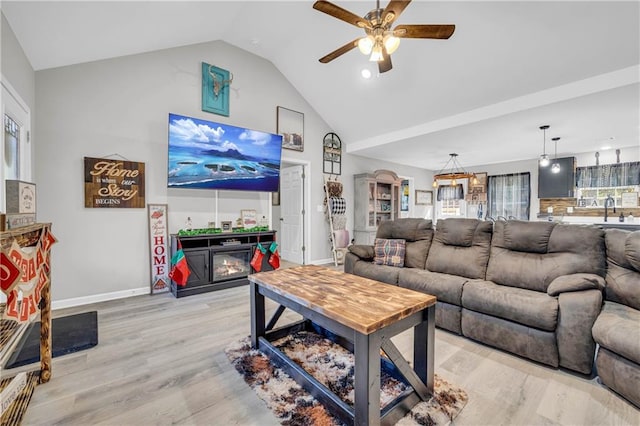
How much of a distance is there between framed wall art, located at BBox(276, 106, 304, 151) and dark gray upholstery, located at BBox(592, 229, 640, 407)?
4464 mm

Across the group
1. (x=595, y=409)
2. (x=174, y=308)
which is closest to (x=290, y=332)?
(x=174, y=308)

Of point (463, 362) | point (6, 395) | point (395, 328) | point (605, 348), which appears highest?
point (395, 328)

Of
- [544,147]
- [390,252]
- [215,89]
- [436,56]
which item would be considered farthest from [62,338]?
[544,147]

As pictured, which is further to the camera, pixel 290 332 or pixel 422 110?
pixel 422 110

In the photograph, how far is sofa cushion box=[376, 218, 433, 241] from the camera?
3.49 meters

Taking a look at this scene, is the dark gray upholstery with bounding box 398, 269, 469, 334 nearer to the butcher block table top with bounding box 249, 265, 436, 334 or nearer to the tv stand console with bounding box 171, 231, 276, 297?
the butcher block table top with bounding box 249, 265, 436, 334

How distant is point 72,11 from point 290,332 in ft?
11.3

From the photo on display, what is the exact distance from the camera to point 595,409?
5.32 feet

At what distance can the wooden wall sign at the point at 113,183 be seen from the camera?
3.38 m

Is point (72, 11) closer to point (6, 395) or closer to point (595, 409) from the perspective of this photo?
point (6, 395)

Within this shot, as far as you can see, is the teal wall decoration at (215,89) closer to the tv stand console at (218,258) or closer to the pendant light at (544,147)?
the tv stand console at (218,258)

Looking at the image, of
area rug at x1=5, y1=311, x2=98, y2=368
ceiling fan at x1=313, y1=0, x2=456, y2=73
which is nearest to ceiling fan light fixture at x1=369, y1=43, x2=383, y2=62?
ceiling fan at x1=313, y1=0, x2=456, y2=73

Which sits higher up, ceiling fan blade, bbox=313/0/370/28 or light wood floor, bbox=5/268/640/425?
ceiling fan blade, bbox=313/0/370/28

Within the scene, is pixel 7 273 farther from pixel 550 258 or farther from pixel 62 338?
pixel 550 258
